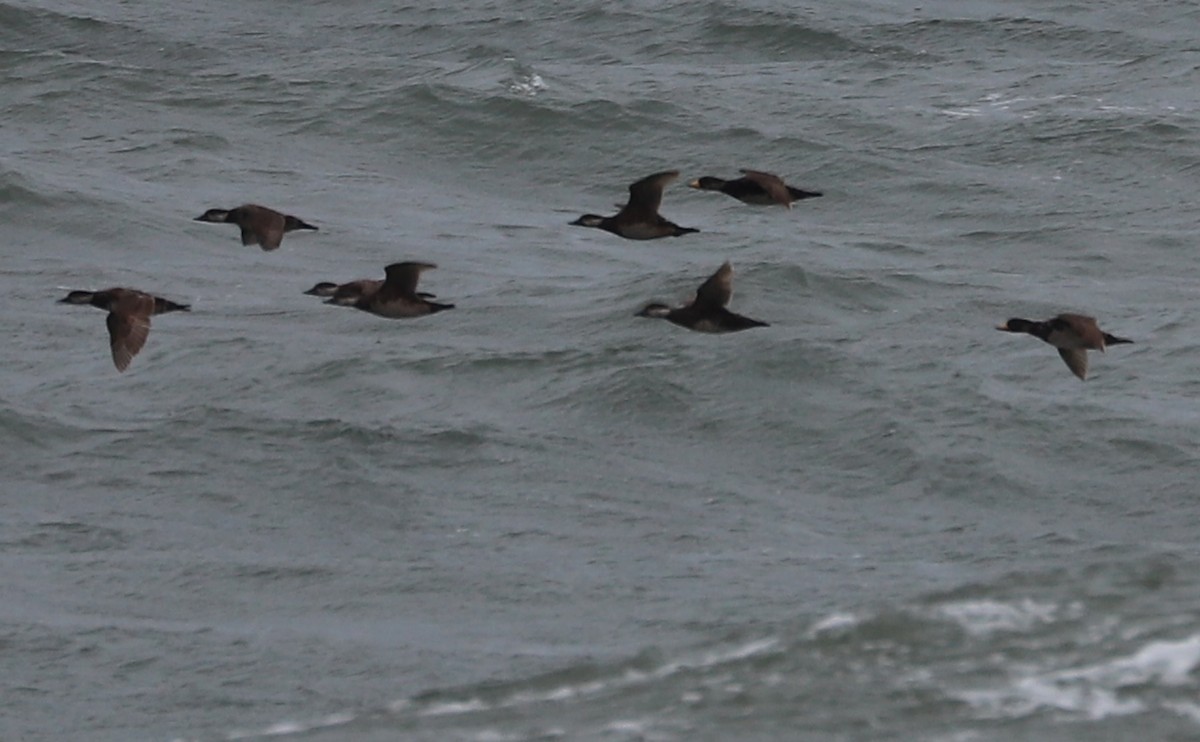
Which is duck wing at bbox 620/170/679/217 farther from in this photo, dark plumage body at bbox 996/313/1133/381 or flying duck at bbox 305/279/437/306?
dark plumage body at bbox 996/313/1133/381

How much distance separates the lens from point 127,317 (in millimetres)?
17844

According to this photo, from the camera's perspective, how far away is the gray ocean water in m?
15.1

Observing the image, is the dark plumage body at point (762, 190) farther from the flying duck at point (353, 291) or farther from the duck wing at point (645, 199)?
the flying duck at point (353, 291)

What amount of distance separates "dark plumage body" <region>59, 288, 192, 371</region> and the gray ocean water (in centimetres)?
136

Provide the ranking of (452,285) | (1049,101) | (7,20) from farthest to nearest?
(7,20), (1049,101), (452,285)

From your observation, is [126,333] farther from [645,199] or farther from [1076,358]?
[1076,358]

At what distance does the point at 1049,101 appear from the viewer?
92.3 ft

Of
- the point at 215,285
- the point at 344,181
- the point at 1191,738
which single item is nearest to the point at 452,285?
the point at 215,285

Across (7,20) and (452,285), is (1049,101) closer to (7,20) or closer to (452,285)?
(452,285)

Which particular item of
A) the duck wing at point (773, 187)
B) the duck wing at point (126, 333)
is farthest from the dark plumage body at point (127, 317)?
the duck wing at point (773, 187)

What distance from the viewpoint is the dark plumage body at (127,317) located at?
1748 centimetres

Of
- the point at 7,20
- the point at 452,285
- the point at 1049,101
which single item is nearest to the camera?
the point at 452,285

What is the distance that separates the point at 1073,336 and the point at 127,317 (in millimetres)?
5925

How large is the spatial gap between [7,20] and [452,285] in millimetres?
11265
